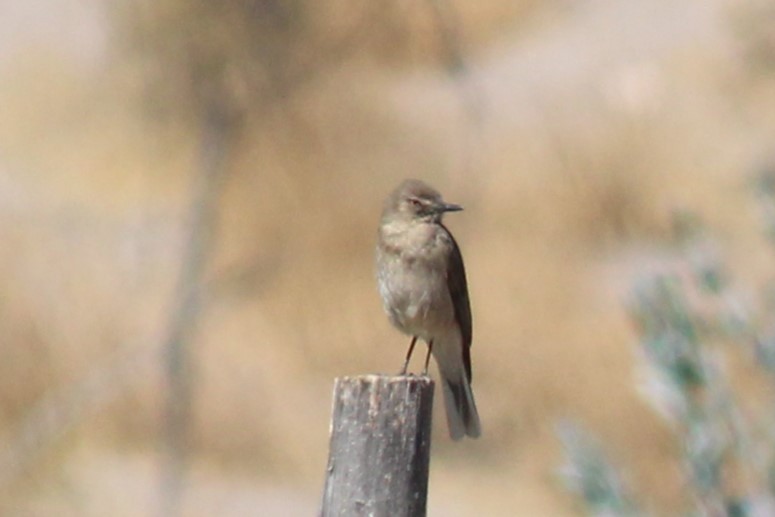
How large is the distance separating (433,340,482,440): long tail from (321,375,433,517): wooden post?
2.81 meters

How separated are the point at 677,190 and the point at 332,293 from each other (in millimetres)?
2990

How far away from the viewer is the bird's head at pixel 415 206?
7535mm

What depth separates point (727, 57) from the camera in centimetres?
1545

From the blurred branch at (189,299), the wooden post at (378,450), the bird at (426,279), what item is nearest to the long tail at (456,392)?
the bird at (426,279)

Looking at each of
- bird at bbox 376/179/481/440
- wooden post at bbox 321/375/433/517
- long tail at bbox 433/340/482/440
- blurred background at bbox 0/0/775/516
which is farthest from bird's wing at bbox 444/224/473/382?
blurred background at bbox 0/0/775/516

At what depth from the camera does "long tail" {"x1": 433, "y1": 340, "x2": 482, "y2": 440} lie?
761 centimetres

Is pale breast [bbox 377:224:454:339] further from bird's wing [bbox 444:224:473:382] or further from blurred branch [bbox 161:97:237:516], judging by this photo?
blurred branch [bbox 161:97:237:516]

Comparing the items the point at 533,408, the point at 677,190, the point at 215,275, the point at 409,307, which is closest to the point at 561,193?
the point at 677,190

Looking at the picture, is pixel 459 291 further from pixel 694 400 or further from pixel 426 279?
pixel 694 400

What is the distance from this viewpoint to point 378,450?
4664 mm

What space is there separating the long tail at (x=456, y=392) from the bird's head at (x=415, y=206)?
0.56 m

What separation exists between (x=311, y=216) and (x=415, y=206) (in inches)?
272

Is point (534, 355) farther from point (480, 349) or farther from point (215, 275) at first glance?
point (215, 275)

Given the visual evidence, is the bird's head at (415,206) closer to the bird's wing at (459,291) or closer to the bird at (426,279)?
the bird at (426,279)
